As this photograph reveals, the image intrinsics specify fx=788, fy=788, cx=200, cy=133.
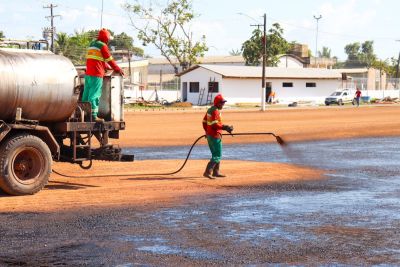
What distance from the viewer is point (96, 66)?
13984 mm

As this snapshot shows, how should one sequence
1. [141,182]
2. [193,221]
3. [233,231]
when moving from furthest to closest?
[141,182] → [193,221] → [233,231]

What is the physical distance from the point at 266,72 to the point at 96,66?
60.5 metres

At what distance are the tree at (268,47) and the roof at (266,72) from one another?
1550cm

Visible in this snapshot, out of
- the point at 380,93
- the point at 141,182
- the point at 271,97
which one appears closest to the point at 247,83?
the point at 271,97

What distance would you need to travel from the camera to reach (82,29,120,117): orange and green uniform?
1398cm

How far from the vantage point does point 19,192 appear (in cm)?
1302

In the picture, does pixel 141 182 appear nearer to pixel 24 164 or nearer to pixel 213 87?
pixel 24 164

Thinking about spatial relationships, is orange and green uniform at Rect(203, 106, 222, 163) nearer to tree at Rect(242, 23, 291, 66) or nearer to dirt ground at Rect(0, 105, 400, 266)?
dirt ground at Rect(0, 105, 400, 266)

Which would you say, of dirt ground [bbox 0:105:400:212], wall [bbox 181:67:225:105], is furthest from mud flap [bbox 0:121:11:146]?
wall [bbox 181:67:225:105]

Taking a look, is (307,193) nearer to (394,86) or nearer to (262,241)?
(262,241)

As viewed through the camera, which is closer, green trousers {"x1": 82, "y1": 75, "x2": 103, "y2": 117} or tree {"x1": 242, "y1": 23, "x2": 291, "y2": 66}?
green trousers {"x1": 82, "y1": 75, "x2": 103, "y2": 117}

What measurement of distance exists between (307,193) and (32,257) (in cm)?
672

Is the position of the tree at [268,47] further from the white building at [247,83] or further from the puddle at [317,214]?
the puddle at [317,214]

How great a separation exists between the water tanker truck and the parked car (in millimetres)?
57709
